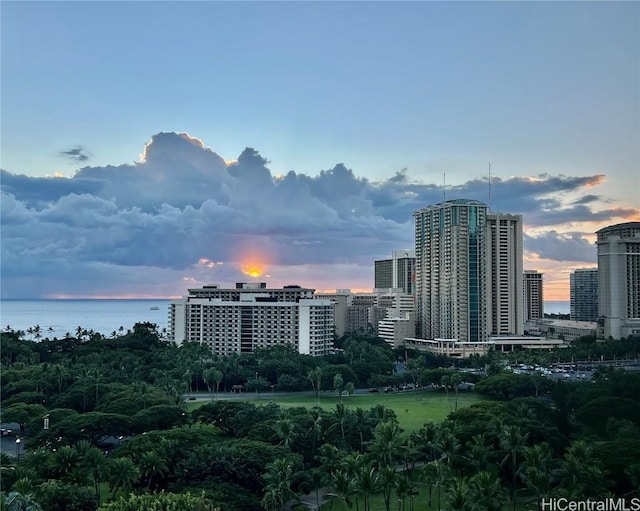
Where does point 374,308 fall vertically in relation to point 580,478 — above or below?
above

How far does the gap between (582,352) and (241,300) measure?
177 ft

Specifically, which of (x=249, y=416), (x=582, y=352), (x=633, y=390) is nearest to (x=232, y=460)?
(x=249, y=416)

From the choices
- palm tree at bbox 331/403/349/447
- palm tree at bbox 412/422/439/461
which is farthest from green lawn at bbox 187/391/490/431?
palm tree at bbox 412/422/439/461

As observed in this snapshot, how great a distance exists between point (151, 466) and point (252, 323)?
70.1 metres

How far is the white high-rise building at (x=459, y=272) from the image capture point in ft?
339

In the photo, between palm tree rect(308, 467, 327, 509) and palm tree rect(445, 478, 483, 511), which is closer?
palm tree rect(445, 478, 483, 511)

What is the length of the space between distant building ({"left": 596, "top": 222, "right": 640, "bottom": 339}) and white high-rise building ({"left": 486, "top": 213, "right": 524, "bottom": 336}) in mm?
21390

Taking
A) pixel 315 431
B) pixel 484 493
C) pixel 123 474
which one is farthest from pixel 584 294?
pixel 123 474

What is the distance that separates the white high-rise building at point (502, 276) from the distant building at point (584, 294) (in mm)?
58698

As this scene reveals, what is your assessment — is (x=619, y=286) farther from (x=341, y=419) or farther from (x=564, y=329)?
(x=341, y=419)

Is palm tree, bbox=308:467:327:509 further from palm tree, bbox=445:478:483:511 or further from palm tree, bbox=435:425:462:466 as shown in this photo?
palm tree, bbox=445:478:483:511

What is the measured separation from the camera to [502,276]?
105125 millimetres

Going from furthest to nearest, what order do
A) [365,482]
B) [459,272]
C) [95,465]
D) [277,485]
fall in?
1. [459,272]
2. [95,465]
3. [277,485]
4. [365,482]

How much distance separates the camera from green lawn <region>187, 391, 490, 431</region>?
181 feet
